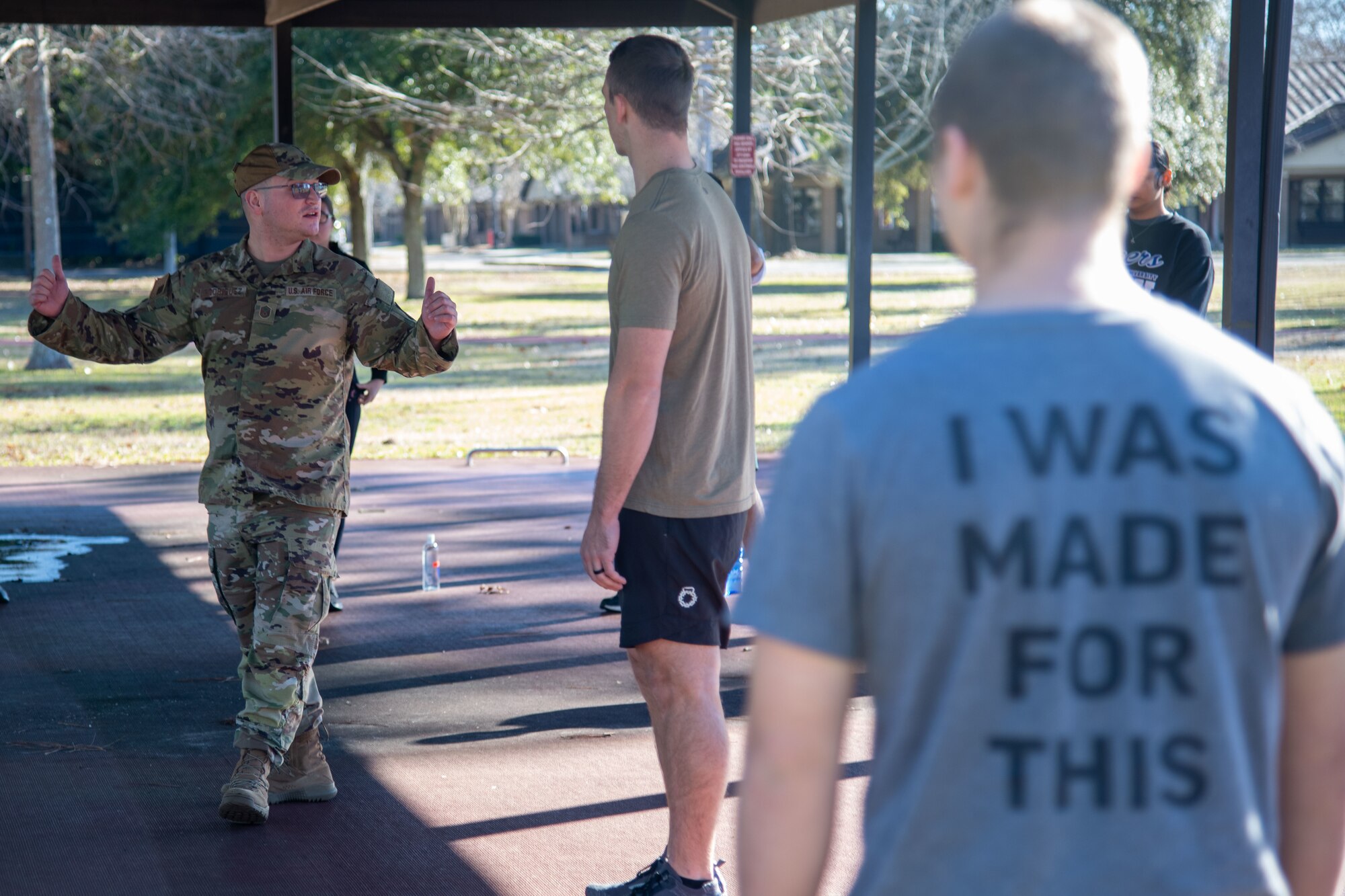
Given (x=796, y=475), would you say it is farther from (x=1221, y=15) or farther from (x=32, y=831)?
(x=1221, y=15)

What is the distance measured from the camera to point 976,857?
1.50 m

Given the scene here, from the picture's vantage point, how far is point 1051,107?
146cm

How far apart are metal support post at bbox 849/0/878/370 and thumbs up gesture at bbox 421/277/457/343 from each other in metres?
2.91

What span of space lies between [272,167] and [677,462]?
1955mm

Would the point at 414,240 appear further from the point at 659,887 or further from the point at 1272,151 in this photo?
the point at 659,887

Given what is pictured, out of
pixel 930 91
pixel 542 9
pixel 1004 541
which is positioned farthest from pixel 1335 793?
pixel 930 91

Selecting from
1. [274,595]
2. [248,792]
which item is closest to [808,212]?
[274,595]

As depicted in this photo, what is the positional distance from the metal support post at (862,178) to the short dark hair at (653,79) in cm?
330

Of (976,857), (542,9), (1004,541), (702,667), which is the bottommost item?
(702,667)

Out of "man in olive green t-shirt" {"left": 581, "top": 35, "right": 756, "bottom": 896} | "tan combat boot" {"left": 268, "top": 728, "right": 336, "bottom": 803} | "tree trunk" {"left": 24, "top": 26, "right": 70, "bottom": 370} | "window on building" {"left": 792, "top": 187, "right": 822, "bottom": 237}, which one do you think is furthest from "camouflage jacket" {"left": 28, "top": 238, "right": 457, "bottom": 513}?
"window on building" {"left": 792, "top": 187, "right": 822, "bottom": 237}

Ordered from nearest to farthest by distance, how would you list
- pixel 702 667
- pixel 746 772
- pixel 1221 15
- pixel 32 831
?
pixel 746 772, pixel 702 667, pixel 32 831, pixel 1221 15

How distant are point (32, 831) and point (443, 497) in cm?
635

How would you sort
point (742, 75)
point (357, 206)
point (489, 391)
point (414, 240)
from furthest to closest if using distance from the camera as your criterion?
1. point (414, 240)
2. point (357, 206)
3. point (489, 391)
4. point (742, 75)

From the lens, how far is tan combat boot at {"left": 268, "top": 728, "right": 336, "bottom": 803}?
484 centimetres
